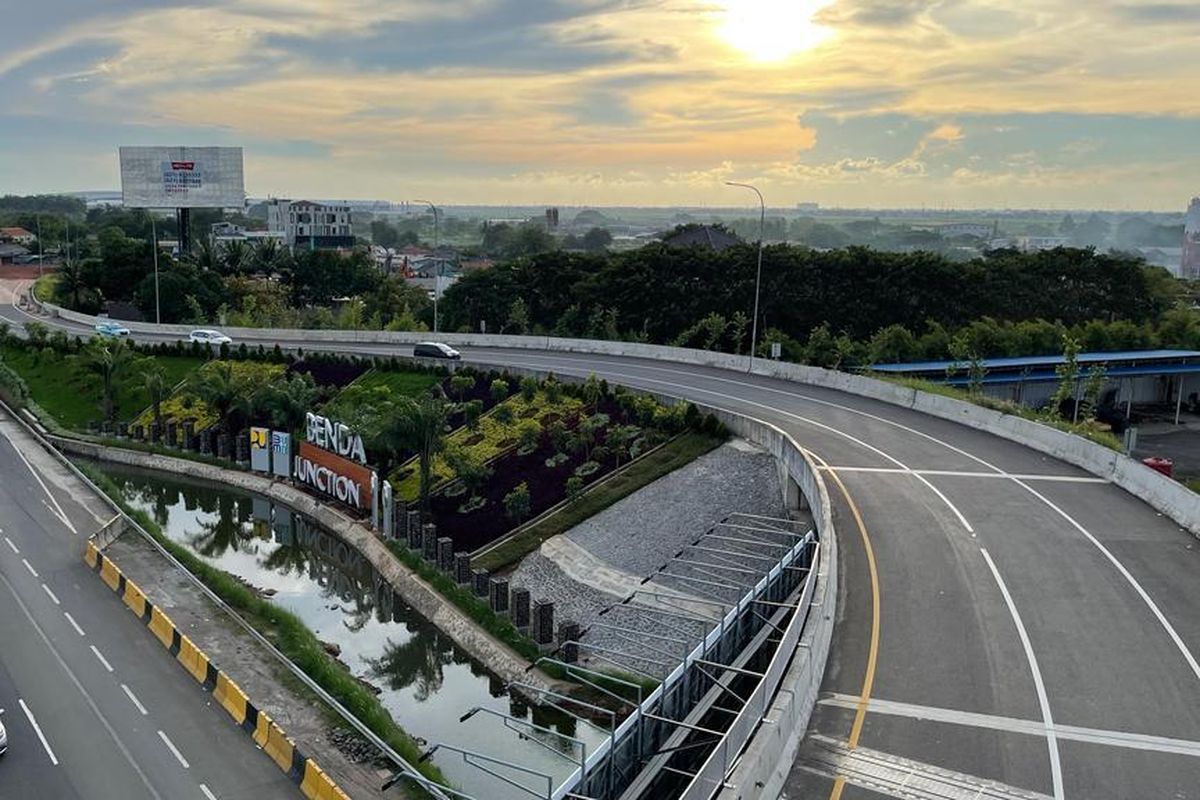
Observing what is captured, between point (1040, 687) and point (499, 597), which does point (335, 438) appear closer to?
point (499, 597)

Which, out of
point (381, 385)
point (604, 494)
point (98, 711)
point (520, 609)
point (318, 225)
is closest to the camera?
point (98, 711)

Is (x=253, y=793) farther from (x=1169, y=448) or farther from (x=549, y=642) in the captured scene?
(x=1169, y=448)

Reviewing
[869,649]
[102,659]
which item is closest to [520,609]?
[102,659]

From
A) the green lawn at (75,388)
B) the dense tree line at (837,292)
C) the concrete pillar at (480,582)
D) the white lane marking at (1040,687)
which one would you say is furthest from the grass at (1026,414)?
the green lawn at (75,388)

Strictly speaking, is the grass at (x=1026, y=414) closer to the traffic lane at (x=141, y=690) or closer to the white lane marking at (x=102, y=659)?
the traffic lane at (x=141, y=690)

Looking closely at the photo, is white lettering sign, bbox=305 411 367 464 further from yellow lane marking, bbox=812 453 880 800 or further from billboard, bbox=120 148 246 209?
billboard, bbox=120 148 246 209
